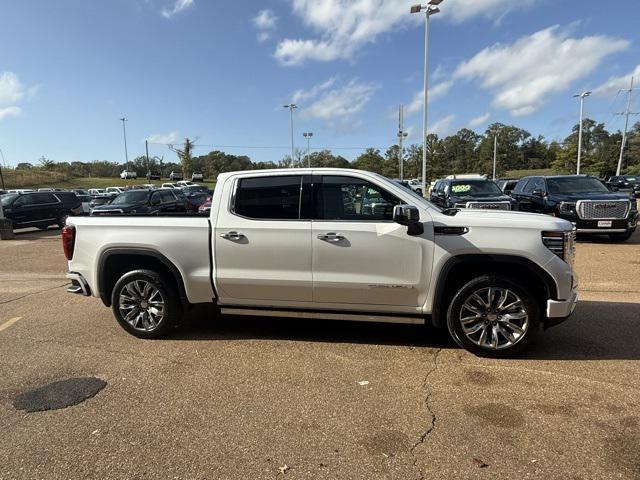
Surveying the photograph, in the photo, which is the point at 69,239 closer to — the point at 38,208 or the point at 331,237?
the point at 331,237

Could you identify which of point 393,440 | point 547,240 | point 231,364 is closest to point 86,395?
point 231,364

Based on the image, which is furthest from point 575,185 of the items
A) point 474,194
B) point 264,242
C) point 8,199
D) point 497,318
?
point 8,199

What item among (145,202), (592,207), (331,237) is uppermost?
(331,237)

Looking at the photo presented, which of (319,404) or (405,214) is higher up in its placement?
(405,214)

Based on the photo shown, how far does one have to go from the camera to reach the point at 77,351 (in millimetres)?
4734

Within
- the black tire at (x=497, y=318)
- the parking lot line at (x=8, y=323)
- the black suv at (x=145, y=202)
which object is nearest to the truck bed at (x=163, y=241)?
the parking lot line at (x=8, y=323)

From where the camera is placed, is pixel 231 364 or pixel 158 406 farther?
pixel 231 364

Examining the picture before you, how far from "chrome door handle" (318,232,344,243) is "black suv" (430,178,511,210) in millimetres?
8518

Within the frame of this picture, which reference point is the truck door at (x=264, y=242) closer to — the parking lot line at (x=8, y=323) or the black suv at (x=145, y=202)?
the parking lot line at (x=8, y=323)

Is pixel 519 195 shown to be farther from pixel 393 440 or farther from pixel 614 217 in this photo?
pixel 393 440

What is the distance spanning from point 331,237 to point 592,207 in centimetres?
944

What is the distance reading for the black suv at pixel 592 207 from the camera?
36.5ft

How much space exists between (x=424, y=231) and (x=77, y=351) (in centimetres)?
377

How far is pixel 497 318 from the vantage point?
4.27m
